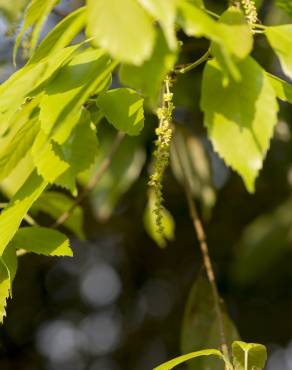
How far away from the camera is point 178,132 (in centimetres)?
174

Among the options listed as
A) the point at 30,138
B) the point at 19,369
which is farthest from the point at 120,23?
the point at 19,369

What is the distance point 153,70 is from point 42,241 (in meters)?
0.39

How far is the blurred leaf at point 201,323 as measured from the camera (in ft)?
4.09

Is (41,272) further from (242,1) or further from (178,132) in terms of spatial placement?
(242,1)

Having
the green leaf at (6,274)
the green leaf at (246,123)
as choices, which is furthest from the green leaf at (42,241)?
the green leaf at (246,123)

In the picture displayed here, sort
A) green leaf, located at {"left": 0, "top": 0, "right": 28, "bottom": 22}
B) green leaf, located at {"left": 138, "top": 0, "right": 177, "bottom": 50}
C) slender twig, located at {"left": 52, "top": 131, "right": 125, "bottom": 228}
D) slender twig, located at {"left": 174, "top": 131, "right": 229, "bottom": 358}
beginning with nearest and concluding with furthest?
green leaf, located at {"left": 138, "top": 0, "right": 177, "bottom": 50} < slender twig, located at {"left": 174, "top": 131, "right": 229, "bottom": 358} < green leaf, located at {"left": 0, "top": 0, "right": 28, "bottom": 22} < slender twig, located at {"left": 52, "top": 131, "right": 125, "bottom": 228}

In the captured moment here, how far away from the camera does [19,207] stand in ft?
2.71

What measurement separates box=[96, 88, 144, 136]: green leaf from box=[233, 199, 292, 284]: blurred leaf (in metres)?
1.07

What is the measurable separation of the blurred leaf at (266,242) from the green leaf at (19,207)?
1.06 m

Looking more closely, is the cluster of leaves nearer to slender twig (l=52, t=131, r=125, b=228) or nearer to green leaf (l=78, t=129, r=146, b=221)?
slender twig (l=52, t=131, r=125, b=228)

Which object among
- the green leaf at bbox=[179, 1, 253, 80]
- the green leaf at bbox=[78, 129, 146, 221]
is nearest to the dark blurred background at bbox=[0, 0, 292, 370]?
the green leaf at bbox=[78, 129, 146, 221]

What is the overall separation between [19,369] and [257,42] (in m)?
1.29

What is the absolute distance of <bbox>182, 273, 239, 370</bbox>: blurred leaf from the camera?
4.09ft

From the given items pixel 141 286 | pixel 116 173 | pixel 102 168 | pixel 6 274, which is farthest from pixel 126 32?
pixel 141 286
